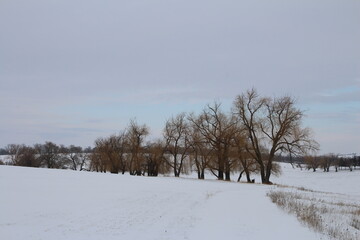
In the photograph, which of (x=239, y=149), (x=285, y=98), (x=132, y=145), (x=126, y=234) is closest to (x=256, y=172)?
(x=239, y=149)

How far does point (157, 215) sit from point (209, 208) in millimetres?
3188

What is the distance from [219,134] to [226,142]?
1.77 m

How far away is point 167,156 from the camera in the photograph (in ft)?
161

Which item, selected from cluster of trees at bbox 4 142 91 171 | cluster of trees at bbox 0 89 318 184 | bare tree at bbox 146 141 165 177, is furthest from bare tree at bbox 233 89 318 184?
cluster of trees at bbox 4 142 91 171

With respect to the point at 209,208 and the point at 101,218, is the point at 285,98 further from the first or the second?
the point at 101,218

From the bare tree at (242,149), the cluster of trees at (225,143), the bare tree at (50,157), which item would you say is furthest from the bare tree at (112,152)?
the bare tree at (50,157)

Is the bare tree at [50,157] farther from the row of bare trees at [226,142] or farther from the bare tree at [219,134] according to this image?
the bare tree at [219,134]

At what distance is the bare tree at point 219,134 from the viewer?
37.7 meters

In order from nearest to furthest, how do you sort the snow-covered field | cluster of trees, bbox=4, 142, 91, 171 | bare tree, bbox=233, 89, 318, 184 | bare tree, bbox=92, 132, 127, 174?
the snow-covered field < bare tree, bbox=233, 89, 318, 184 < bare tree, bbox=92, 132, 127, 174 < cluster of trees, bbox=4, 142, 91, 171

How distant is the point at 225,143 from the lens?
37.2 m

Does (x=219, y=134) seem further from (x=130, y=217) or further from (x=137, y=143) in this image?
(x=130, y=217)

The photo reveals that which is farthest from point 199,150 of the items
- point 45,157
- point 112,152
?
point 45,157

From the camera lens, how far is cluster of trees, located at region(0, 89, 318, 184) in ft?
116

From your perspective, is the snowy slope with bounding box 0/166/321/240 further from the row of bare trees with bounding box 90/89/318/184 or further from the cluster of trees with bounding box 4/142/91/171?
the cluster of trees with bounding box 4/142/91/171
